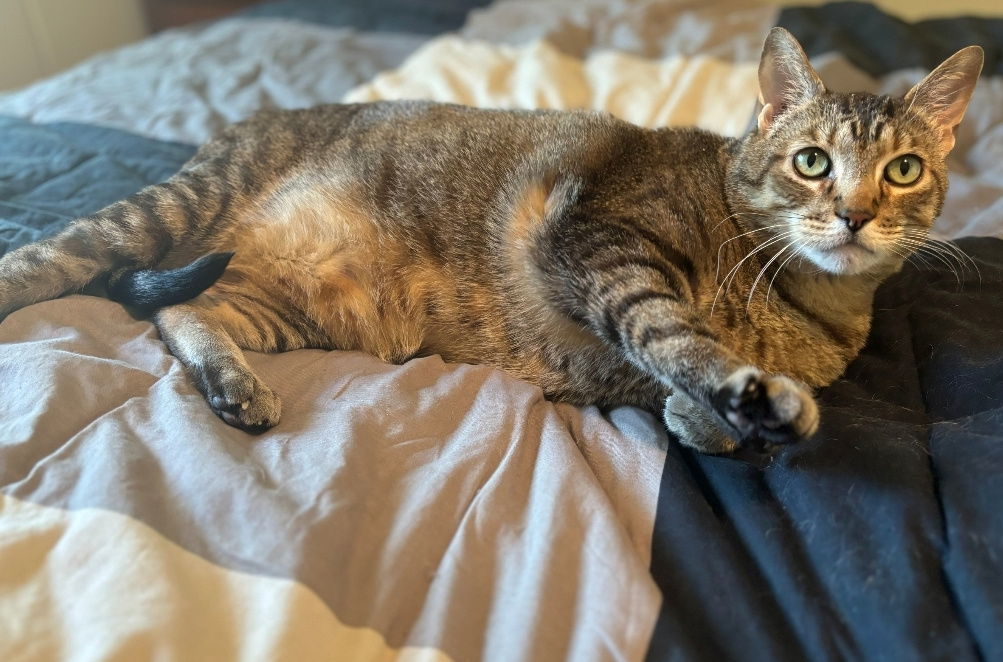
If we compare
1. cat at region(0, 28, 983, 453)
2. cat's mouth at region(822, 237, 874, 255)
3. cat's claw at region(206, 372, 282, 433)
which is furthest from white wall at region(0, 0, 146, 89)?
cat's mouth at region(822, 237, 874, 255)

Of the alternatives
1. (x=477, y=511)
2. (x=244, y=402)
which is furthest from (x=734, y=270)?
(x=244, y=402)

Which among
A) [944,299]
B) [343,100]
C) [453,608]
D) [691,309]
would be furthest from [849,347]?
[343,100]

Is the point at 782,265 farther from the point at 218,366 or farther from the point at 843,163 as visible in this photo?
the point at 218,366

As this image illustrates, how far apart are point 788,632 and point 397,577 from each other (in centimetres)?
44

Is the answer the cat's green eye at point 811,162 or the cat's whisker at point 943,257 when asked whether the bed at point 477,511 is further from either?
the cat's green eye at point 811,162

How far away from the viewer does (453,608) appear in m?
0.80

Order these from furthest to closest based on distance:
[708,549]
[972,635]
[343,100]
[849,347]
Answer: [343,100]
[849,347]
[708,549]
[972,635]

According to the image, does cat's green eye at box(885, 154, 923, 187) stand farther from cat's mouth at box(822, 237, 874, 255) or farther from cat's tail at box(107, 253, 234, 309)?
cat's tail at box(107, 253, 234, 309)

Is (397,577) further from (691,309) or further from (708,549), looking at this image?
(691,309)

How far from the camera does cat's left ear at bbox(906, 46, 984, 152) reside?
123cm

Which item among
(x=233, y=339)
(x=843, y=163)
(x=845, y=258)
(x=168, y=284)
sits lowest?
(x=233, y=339)

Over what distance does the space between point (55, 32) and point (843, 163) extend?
3.17 meters

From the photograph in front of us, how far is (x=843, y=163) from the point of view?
1166 millimetres

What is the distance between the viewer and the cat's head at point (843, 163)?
3.71ft
